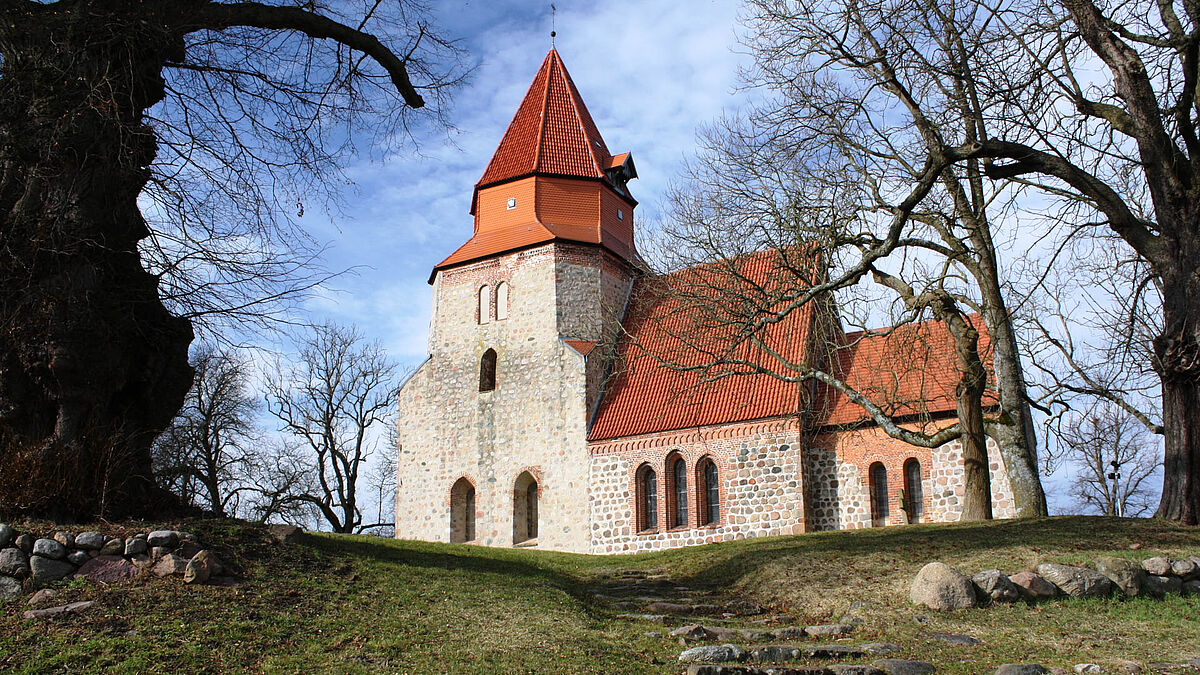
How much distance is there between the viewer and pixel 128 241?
8.85 metres

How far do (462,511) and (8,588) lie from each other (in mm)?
15929

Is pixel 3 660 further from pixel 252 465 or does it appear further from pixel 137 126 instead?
pixel 252 465

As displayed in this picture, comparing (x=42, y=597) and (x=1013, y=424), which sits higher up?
(x=1013, y=424)

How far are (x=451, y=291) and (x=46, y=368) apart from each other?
1605cm

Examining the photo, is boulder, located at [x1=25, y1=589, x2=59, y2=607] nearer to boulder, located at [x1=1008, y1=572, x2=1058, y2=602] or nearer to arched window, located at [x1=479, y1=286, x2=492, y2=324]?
boulder, located at [x1=1008, y1=572, x2=1058, y2=602]

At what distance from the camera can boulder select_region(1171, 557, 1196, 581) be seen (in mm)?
9727

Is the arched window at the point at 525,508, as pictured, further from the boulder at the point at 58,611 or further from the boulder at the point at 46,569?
the boulder at the point at 58,611

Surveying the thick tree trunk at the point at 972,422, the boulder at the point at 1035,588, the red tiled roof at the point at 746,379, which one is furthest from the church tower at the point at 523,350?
the boulder at the point at 1035,588

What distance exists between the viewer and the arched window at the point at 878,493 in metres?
18.9

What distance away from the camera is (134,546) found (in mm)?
8258

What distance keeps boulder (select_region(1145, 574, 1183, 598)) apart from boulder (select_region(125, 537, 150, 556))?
10.2 metres

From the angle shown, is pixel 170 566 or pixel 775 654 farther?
pixel 170 566

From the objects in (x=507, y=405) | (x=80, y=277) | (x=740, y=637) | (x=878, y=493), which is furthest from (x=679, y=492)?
(x=80, y=277)

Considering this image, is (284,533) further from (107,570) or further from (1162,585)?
(1162,585)
